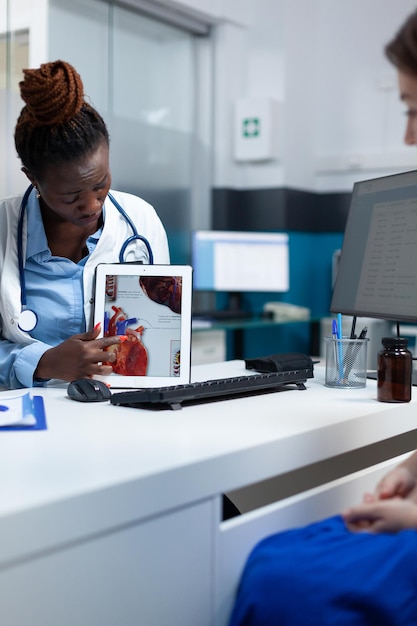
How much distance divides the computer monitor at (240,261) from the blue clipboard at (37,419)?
3028mm

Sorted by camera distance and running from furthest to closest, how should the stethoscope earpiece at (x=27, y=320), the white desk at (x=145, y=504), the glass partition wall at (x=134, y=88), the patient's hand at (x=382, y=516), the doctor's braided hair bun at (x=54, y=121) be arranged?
the glass partition wall at (x=134, y=88) → the stethoscope earpiece at (x=27, y=320) → the doctor's braided hair bun at (x=54, y=121) → the patient's hand at (x=382, y=516) → the white desk at (x=145, y=504)

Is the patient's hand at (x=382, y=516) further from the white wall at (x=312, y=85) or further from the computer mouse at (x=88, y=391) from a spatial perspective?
the white wall at (x=312, y=85)

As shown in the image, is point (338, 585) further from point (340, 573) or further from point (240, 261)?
point (240, 261)

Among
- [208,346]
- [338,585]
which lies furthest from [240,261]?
[338,585]

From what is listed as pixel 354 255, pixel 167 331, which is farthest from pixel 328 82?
pixel 167 331

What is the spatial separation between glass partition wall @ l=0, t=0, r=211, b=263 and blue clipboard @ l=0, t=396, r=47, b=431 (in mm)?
2269

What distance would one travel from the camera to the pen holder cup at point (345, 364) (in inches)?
58.0

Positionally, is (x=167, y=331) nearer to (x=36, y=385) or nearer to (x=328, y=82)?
(x=36, y=385)

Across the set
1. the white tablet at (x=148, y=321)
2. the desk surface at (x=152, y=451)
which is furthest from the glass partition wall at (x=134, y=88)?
A: the desk surface at (x=152, y=451)

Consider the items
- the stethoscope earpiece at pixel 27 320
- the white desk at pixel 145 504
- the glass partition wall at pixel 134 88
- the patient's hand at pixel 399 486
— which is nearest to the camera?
the white desk at pixel 145 504

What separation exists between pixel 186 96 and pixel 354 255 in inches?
121

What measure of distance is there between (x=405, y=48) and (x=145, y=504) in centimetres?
66

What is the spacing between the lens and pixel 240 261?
14.4 feet

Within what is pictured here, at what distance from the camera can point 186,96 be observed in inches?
178
